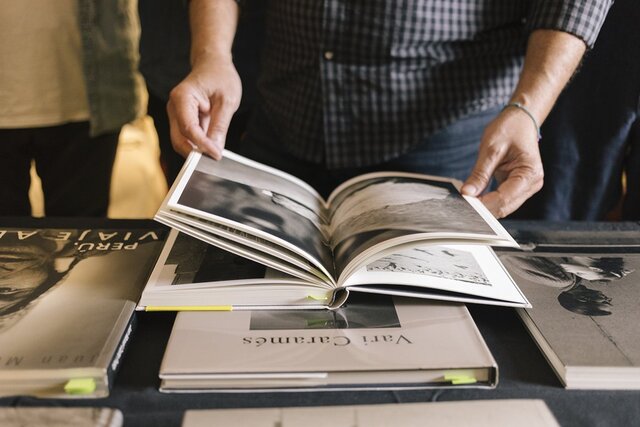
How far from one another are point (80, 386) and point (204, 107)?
0.45 meters

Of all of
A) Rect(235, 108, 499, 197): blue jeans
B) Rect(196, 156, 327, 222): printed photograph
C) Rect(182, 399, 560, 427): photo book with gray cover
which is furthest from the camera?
Rect(235, 108, 499, 197): blue jeans

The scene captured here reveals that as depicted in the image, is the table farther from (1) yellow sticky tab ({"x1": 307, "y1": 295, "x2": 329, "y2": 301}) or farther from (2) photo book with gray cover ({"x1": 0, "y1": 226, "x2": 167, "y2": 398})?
(1) yellow sticky tab ({"x1": 307, "y1": 295, "x2": 329, "y2": 301})

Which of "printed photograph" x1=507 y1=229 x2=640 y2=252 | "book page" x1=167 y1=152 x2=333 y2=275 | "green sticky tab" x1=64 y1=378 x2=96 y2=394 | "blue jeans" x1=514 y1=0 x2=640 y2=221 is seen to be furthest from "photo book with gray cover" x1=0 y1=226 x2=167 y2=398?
"blue jeans" x1=514 y1=0 x2=640 y2=221

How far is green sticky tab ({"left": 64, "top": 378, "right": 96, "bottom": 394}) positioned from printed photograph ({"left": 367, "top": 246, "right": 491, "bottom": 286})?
29 cm

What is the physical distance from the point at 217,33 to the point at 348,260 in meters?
A: 0.50

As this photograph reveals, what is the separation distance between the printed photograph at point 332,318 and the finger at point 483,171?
23 cm

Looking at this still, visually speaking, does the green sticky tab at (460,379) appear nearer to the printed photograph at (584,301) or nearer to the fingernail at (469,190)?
the printed photograph at (584,301)

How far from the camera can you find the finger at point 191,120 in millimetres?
789

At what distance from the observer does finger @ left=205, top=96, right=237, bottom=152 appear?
2.72 ft

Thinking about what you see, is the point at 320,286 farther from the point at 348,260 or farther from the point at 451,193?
the point at 451,193

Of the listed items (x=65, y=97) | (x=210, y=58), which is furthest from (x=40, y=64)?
(x=210, y=58)

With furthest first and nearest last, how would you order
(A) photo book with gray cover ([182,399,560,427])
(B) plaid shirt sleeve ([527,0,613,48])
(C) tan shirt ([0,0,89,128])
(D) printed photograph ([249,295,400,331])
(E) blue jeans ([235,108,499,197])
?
1. (C) tan shirt ([0,0,89,128])
2. (E) blue jeans ([235,108,499,197])
3. (B) plaid shirt sleeve ([527,0,613,48])
4. (D) printed photograph ([249,295,400,331])
5. (A) photo book with gray cover ([182,399,560,427])

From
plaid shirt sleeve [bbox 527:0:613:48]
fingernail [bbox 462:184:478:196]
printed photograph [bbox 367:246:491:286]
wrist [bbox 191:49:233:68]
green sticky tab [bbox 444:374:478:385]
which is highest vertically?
plaid shirt sleeve [bbox 527:0:613:48]

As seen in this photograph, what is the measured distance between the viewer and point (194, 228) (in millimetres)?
641
